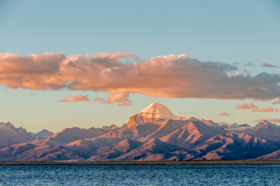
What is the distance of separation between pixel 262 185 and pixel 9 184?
344 ft

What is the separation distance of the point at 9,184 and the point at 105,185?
42024 millimetres

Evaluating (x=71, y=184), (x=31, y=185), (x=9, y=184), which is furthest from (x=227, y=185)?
(x=9, y=184)

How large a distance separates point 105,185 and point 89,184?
29.1 feet

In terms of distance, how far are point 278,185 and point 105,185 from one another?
68.8m

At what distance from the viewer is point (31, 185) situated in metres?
153

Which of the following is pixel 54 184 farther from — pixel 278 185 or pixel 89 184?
pixel 278 185

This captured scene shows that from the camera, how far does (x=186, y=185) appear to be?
151 meters

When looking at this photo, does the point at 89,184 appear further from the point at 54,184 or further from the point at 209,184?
the point at 209,184

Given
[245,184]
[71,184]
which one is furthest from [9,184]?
[245,184]

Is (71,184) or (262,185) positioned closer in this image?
(262,185)

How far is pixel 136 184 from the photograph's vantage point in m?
156

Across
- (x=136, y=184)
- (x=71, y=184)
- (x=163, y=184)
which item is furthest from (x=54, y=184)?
(x=163, y=184)

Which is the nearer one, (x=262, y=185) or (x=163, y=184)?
(x=262, y=185)

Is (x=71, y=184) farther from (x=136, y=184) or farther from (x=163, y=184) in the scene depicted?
(x=163, y=184)
